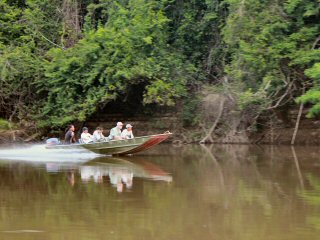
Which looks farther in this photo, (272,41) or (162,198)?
(272,41)

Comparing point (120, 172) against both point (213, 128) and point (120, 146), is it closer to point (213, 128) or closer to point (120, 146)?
point (120, 146)

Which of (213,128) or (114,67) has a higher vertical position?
(114,67)

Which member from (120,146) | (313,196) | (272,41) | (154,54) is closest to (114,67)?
(154,54)

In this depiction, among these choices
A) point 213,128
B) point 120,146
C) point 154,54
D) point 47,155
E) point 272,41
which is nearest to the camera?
point 120,146

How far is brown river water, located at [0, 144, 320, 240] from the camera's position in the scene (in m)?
8.12

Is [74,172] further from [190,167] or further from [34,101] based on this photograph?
[34,101]

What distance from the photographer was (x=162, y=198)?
10.8 metres

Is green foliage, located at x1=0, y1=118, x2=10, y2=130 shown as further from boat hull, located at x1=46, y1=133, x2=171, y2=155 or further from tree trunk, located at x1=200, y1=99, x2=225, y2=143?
tree trunk, located at x1=200, y1=99, x2=225, y2=143

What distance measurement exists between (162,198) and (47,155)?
1020cm

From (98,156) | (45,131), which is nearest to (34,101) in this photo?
(45,131)

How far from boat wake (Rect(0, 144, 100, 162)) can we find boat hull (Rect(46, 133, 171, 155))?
0.92 ft

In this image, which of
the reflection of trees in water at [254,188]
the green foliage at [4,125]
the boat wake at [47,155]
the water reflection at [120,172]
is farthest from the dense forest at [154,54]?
the water reflection at [120,172]

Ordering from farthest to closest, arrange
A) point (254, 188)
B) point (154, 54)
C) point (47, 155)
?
point (154, 54)
point (47, 155)
point (254, 188)

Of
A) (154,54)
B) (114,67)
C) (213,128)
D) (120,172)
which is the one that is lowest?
(120,172)
